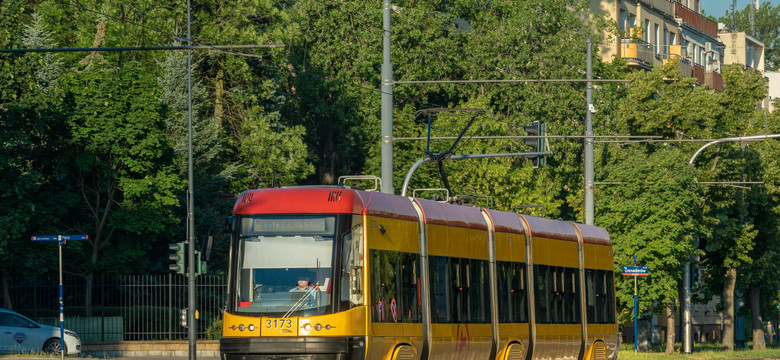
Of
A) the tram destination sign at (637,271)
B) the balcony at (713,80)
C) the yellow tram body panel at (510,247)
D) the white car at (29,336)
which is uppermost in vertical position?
the balcony at (713,80)

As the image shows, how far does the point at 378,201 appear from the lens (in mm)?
17688

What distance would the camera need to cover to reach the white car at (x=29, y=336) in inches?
1326

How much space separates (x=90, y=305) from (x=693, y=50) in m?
53.6

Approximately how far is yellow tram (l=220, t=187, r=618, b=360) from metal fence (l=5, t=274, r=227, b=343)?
1687 centimetres

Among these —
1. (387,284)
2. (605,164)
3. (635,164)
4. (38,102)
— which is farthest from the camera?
(605,164)

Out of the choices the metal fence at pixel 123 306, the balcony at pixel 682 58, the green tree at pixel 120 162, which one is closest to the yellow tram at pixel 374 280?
the metal fence at pixel 123 306

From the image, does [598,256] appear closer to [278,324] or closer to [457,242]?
[457,242]

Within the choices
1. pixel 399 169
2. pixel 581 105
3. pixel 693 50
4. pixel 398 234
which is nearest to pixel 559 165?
pixel 581 105

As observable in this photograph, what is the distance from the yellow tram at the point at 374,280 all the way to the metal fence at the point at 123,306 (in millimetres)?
16866

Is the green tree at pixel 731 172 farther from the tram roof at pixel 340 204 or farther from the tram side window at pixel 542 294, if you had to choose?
the tram roof at pixel 340 204

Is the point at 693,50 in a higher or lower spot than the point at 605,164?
higher

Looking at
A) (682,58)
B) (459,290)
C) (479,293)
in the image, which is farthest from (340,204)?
(682,58)

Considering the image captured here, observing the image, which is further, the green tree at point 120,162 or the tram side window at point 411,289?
the green tree at point 120,162

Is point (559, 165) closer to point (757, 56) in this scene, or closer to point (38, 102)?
point (38, 102)
